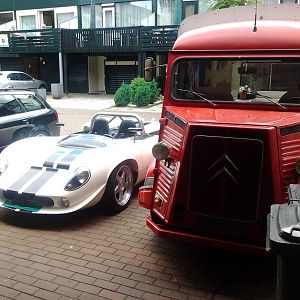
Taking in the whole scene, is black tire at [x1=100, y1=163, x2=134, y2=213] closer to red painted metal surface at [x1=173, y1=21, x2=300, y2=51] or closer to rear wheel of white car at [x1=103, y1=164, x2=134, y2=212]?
rear wheel of white car at [x1=103, y1=164, x2=134, y2=212]

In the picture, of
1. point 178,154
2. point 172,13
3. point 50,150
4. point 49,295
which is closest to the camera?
point 49,295

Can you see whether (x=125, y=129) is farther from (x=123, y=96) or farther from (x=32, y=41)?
(x=32, y=41)

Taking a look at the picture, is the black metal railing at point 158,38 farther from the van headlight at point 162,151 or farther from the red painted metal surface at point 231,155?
the van headlight at point 162,151

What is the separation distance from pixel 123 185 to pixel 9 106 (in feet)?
12.2

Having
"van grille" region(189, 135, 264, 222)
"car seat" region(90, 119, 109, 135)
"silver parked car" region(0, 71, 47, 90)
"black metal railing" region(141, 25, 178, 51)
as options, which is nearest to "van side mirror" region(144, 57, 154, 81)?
"car seat" region(90, 119, 109, 135)

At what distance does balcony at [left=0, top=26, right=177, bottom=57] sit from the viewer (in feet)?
66.3

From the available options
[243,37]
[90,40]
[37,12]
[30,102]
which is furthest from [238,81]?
[37,12]

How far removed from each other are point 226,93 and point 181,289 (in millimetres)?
2145

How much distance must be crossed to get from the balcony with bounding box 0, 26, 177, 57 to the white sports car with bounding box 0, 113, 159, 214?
49.3ft

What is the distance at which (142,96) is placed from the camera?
58.1 ft

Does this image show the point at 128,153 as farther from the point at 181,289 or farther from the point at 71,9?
the point at 71,9

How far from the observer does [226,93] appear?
175 inches

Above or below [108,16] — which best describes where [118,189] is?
below

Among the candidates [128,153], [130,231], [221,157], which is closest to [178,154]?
[221,157]
